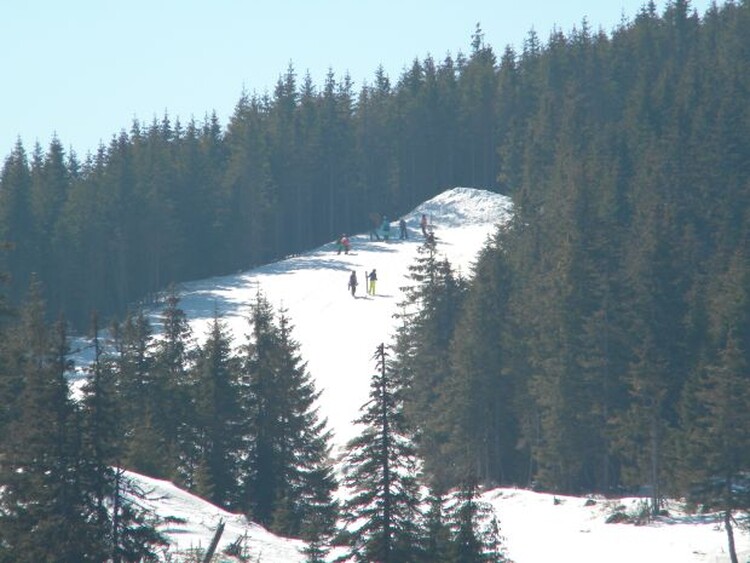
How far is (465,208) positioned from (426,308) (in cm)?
4010

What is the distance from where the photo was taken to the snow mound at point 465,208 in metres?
84.6

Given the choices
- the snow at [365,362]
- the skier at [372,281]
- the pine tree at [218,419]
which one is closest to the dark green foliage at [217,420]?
the pine tree at [218,419]

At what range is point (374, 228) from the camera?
282 ft

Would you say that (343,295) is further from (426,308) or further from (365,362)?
(426,308)

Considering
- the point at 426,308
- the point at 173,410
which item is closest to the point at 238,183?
the point at 426,308

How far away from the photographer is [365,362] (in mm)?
55500

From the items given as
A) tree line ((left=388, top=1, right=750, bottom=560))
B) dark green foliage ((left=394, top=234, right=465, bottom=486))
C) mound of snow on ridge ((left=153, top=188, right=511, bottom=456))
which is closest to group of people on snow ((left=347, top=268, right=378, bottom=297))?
mound of snow on ridge ((left=153, top=188, right=511, bottom=456))

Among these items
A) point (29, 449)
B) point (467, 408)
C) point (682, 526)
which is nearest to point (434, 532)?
point (29, 449)

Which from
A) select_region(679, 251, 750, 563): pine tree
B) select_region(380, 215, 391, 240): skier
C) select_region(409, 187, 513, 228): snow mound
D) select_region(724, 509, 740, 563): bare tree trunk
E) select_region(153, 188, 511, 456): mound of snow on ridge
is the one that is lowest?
select_region(724, 509, 740, 563): bare tree trunk

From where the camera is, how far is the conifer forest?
2197 cm

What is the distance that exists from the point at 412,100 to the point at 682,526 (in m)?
72.2

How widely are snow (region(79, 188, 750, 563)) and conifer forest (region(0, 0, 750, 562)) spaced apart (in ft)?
4.40

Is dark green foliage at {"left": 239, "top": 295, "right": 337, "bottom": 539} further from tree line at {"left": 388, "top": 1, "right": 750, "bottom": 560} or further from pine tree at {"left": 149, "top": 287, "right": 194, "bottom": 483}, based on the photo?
tree line at {"left": 388, "top": 1, "right": 750, "bottom": 560}

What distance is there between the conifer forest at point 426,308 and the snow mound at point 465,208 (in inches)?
88.8
